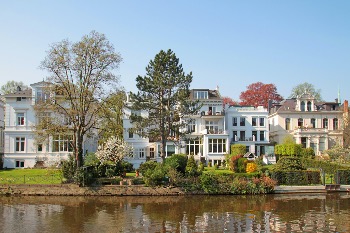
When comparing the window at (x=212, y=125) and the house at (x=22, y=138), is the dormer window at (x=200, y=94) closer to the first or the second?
the window at (x=212, y=125)

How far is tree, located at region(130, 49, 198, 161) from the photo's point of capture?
143 feet

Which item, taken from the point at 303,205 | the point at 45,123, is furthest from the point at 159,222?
the point at 45,123

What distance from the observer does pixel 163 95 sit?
45.2 metres

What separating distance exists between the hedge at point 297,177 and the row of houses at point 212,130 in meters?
14.6

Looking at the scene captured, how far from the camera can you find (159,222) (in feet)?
72.5

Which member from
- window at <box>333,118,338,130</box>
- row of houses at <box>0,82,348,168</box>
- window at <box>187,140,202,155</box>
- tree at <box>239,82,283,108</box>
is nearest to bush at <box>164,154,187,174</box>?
row of houses at <box>0,82,348,168</box>

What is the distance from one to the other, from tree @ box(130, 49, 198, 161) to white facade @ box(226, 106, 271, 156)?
1671 cm

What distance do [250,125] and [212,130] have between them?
7.20m

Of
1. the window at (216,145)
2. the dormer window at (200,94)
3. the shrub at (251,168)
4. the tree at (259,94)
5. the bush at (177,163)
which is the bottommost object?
the shrub at (251,168)

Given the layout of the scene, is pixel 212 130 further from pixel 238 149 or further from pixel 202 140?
pixel 238 149

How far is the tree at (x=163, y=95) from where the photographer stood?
43562 mm

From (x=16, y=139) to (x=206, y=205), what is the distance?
110 ft

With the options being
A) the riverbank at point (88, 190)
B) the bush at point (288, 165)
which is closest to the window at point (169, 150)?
the bush at point (288, 165)

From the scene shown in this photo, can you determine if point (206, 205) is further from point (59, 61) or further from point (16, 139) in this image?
point (16, 139)
